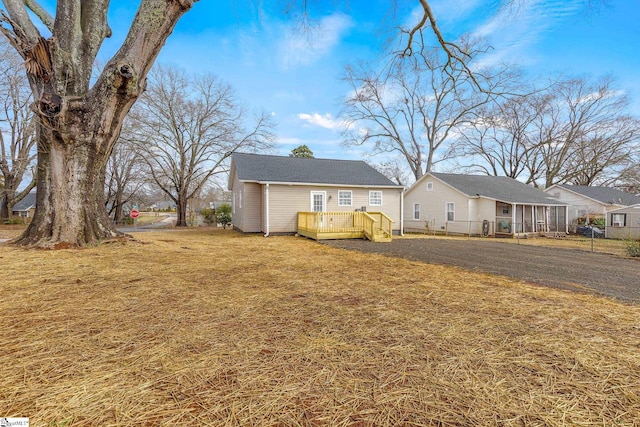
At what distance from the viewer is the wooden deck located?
11320 millimetres

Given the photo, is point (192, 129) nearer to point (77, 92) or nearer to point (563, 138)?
point (77, 92)

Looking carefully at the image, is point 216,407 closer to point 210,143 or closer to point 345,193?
point 345,193

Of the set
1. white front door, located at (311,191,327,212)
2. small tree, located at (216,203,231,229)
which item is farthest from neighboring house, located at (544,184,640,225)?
small tree, located at (216,203,231,229)

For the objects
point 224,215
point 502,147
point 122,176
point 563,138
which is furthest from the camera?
point 502,147

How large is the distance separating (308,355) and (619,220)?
2465 cm

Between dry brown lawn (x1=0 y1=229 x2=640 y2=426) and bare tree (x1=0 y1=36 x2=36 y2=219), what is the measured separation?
1515 centimetres

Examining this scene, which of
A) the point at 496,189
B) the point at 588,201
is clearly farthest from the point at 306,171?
the point at 588,201

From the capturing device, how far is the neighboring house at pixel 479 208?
1717 centimetres

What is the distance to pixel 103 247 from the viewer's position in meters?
6.18

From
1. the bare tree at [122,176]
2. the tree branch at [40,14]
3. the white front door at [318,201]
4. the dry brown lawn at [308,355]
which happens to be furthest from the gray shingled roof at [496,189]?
the bare tree at [122,176]

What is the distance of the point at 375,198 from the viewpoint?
14.9 metres

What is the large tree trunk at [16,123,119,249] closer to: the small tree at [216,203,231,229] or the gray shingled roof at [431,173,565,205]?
the small tree at [216,203,231,229]

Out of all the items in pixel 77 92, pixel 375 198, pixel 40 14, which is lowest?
Result: pixel 375 198

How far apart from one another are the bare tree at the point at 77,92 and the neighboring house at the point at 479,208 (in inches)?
682
